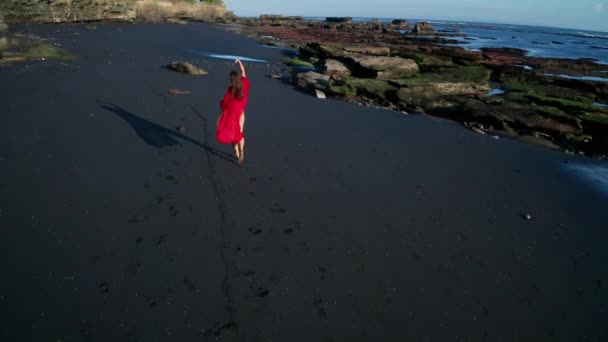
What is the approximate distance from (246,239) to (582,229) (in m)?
6.62

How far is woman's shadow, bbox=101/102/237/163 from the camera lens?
7910 millimetres

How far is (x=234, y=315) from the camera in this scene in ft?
12.5

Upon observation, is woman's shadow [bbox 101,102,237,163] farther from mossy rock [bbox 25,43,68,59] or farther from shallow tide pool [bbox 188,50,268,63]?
shallow tide pool [bbox 188,50,268,63]

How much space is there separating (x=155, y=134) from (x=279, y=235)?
17.0 ft

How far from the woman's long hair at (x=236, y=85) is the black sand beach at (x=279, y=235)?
1583 mm

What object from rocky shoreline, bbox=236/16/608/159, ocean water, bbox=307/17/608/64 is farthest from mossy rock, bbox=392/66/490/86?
ocean water, bbox=307/17/608/64

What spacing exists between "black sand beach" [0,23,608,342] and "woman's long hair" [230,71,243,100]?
1583mm

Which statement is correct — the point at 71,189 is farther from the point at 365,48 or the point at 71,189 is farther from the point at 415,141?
the point at 365,48

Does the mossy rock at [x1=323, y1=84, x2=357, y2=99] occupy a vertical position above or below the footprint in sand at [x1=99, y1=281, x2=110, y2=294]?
above

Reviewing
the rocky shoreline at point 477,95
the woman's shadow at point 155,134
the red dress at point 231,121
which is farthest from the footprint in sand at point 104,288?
the rocky shoreline at point 477,95

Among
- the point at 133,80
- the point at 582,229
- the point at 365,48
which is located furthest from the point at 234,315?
the point at 365,48

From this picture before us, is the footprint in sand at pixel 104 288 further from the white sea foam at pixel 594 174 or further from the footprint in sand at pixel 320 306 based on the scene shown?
the white sea foam at pixel 594 174

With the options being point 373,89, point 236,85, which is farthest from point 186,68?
point 236,85

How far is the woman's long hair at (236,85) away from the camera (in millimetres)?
6809
